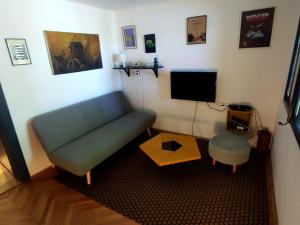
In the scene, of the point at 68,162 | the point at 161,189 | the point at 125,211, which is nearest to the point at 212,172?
the point at 161,189

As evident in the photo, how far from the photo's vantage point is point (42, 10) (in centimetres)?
223

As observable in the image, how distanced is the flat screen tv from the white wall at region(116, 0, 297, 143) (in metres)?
0.12

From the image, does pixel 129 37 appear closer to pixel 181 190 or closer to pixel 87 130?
pixel 87 130

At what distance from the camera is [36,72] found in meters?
2.25

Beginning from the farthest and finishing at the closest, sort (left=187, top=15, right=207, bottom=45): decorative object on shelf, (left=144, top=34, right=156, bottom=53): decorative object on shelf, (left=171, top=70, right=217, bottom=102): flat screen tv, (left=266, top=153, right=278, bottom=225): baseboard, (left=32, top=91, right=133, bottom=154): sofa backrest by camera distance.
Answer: (left=144, top=34, right=156, bottom=53): decorative object on shelf
(left=171, top=70, right=217, bottom=102): flat screen tv
(left=187, top=15, right=207, bottom=45): decorative object on shelf
(left=32, top=91, right=133, bottom=154): sofa backrest
(left=266, top=153, right=278, bottom=225): baseboard

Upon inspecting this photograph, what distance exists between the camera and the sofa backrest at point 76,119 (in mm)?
2221

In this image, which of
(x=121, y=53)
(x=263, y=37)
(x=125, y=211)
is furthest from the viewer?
(x=121, y=53)

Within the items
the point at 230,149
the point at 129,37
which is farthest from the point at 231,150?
the point at 129,37

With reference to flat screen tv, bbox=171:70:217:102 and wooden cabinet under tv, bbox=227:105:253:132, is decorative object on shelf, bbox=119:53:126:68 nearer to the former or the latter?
flat screen tv, bbox=171:70:217:102

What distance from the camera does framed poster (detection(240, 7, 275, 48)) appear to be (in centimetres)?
216

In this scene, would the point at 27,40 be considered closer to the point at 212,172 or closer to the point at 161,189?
the point at 161,189

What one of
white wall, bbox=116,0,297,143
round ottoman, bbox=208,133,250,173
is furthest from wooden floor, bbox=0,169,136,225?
white wall, bbox=116,0,297,143

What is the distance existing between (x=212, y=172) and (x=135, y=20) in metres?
2.62

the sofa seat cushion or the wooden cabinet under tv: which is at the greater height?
the wooden cabinet under tv
